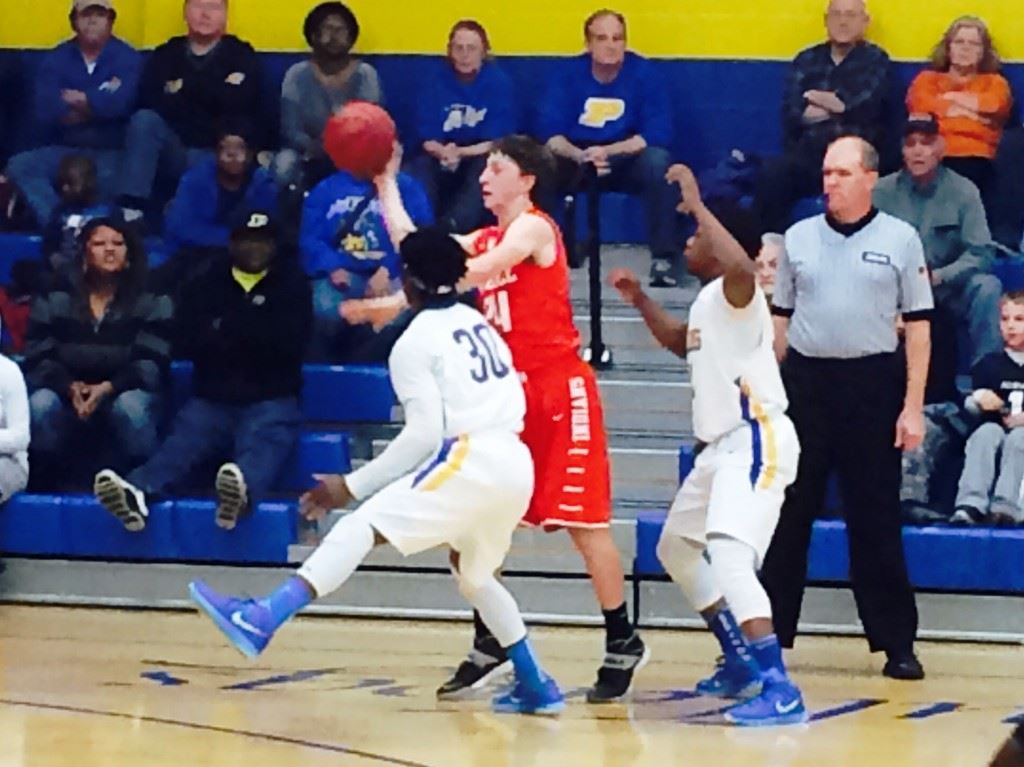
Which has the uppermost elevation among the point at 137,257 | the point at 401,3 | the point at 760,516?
the point at 401,3

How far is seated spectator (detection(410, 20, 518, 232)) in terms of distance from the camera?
11.1 metres

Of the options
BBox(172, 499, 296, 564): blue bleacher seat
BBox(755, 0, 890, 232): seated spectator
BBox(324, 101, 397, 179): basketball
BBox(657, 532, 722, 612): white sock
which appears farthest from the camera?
BBox(755, 0, 890, 232): seated spectator

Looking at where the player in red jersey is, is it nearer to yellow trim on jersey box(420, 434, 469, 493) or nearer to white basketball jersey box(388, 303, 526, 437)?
white basketball jersey box(388, 303, 526, 437)

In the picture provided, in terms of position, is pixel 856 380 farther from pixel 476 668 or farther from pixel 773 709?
pixel 476 668

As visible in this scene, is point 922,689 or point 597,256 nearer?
point 922,689

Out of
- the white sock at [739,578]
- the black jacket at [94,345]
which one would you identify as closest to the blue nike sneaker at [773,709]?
the white sock at [739,578]

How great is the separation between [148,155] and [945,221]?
13.2 feet

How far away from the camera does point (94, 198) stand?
437 inches

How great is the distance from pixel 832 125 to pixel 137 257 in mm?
3385

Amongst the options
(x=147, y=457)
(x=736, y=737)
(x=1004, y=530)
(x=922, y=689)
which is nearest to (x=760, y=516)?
(x=736, y=737)

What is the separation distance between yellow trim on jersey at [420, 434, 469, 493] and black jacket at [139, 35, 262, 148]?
5214 mm

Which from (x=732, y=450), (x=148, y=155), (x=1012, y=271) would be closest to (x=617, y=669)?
(x=732, y=450)

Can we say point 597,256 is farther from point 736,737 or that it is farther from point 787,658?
point 736,737

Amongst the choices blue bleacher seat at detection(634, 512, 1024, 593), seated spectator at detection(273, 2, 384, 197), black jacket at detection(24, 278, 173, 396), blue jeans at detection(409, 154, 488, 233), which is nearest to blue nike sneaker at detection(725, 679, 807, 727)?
blue bleacher seat at detection(634, 512, 1024, 593)
